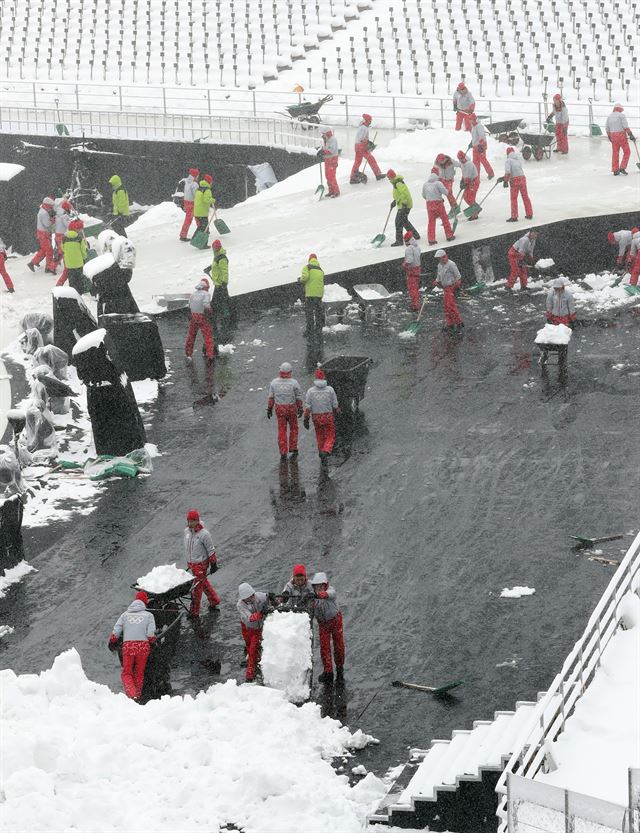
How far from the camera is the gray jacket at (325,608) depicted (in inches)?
577

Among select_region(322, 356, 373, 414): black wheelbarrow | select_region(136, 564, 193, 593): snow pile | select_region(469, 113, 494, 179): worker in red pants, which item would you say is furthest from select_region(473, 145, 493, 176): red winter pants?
select_region(136, 564, 193, 593): snow pile

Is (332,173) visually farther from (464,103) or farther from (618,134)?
(618,134)

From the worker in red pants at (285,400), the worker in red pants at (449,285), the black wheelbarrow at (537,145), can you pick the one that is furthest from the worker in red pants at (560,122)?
the worker in red pants at (285,400)

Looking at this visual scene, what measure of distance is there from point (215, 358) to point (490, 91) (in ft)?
61.2

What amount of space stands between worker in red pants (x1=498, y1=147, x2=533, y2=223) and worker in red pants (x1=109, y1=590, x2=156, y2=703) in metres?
17.5

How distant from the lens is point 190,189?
31.7 m

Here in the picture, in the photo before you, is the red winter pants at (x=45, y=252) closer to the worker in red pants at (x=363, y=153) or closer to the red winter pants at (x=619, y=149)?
the worker in red pants at (x=363, y=153)

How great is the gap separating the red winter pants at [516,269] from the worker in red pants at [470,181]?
242cm

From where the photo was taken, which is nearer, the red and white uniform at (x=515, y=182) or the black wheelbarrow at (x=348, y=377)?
the black wheelbarrow at (x=348, y=377)

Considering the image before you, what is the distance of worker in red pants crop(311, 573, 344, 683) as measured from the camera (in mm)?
14672

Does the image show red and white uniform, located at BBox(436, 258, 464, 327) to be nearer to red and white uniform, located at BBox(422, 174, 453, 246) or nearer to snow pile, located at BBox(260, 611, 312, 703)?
red and white uniform, located at BBox(422, 174, 453, 246)

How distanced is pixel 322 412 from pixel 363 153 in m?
14.9

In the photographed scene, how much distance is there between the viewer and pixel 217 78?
4438 centimetres

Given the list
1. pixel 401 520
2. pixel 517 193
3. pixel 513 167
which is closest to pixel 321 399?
pixel 401 520
